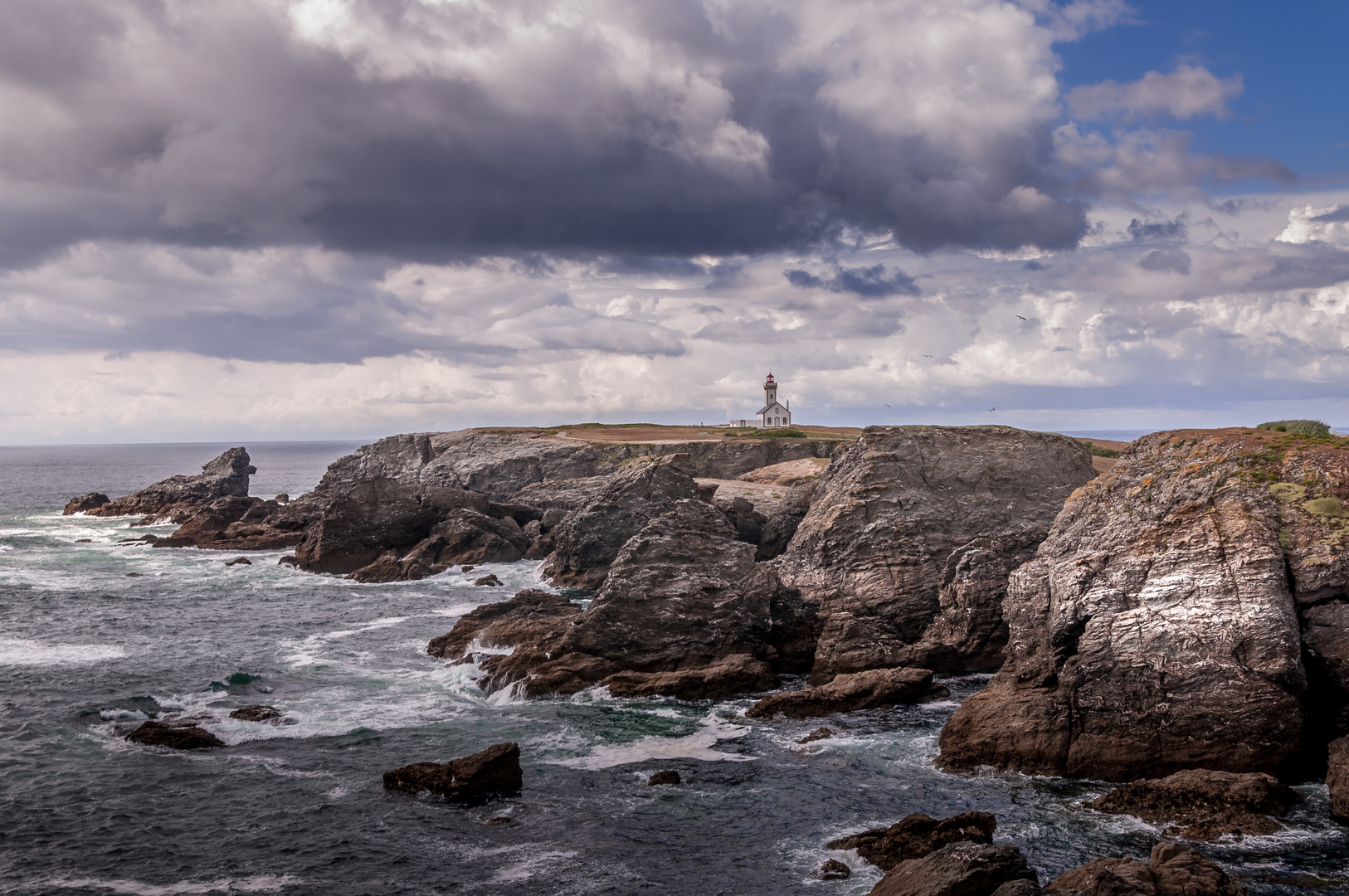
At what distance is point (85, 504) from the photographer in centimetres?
10256

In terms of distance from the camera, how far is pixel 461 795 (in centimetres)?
2077

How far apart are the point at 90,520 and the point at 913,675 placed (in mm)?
95609

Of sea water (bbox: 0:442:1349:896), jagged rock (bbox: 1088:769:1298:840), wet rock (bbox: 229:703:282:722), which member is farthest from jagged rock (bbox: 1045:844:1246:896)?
wet rock (bbox: 229:703:282:722)

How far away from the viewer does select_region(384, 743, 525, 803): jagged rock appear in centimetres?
2092

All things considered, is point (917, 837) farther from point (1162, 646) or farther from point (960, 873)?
point (1162, 646)

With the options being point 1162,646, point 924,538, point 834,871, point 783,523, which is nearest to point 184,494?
point 783,523

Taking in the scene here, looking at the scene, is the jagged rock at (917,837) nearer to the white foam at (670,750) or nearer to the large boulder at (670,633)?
the white foam at (670,750)

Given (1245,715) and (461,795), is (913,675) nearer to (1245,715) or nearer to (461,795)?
(1245,715)

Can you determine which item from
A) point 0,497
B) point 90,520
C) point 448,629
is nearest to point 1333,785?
point 448,629

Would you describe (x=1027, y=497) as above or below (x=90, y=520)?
above

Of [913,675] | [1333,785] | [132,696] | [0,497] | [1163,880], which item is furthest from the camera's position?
[0,497]

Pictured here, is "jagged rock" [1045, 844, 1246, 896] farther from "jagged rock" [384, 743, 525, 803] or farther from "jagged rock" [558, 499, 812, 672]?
"jagged rock" [558, 499, 812, 672]

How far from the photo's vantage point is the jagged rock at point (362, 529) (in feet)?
192

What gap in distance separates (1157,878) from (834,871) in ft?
18.4
